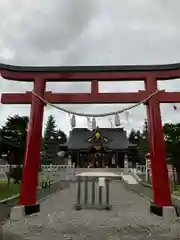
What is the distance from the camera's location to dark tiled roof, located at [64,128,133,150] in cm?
3969

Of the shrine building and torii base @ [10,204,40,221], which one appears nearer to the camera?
torii base @ [10,204,40,221]

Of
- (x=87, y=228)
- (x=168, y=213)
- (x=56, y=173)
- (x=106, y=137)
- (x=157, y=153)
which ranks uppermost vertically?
(x=106, y=137)

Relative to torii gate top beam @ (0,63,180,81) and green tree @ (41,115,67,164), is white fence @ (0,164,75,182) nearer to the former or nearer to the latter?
green tree @ (41,115,67,164)

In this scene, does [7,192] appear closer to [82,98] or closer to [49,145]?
[82,98]

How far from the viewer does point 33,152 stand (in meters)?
8.22

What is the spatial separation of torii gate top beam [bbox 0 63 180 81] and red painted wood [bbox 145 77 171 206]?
1.18 feet

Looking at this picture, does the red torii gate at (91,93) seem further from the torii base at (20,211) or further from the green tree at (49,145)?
the green tree at (49,145)

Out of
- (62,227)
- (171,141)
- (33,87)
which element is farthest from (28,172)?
(171,141)

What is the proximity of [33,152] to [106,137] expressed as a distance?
1200 inches

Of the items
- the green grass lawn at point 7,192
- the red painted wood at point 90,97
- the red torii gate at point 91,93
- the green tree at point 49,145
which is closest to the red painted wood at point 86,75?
the red torii gate at point 91,93

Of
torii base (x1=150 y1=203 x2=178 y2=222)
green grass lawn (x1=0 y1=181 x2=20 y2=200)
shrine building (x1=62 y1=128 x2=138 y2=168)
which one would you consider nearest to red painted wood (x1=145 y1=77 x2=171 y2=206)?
torii base (x1=150 y1=203 x2=178 y2=222)

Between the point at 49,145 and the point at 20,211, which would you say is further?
the point at 49,145

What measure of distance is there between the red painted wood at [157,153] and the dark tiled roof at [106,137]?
98.2ft

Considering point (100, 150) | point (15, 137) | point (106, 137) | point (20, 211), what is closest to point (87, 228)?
point (20, 211)
